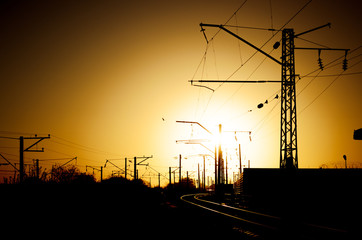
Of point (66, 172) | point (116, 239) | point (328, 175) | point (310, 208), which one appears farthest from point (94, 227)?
point (66, 172)

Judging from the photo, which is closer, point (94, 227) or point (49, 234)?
point (49, 234)

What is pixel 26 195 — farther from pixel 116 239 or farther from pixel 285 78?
pixel 285 78

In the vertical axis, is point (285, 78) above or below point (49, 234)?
above

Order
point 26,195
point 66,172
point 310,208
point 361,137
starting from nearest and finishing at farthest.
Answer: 1. point 361,137
2. point 26,195
3. point 310,208
4. point 66,172

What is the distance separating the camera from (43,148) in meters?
39.4

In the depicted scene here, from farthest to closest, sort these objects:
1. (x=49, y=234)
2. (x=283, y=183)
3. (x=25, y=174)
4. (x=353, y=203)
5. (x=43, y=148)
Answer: (x=43, y=148), (x=25, y=174), (x=283, y=183), (x=353, y=203), (x=49, y=234)

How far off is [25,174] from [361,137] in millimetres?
27633

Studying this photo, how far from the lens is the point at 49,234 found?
376 inches

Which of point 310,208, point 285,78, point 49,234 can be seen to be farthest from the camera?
point 285,78

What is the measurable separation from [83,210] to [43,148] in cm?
2593

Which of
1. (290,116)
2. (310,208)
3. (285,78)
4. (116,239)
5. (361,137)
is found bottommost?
(310,208)

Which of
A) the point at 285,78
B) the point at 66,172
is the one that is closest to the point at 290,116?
the point at 285,78

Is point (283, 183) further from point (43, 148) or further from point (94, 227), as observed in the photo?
point (43, 148)

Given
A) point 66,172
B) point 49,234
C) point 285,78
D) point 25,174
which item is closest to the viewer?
point 49,234
